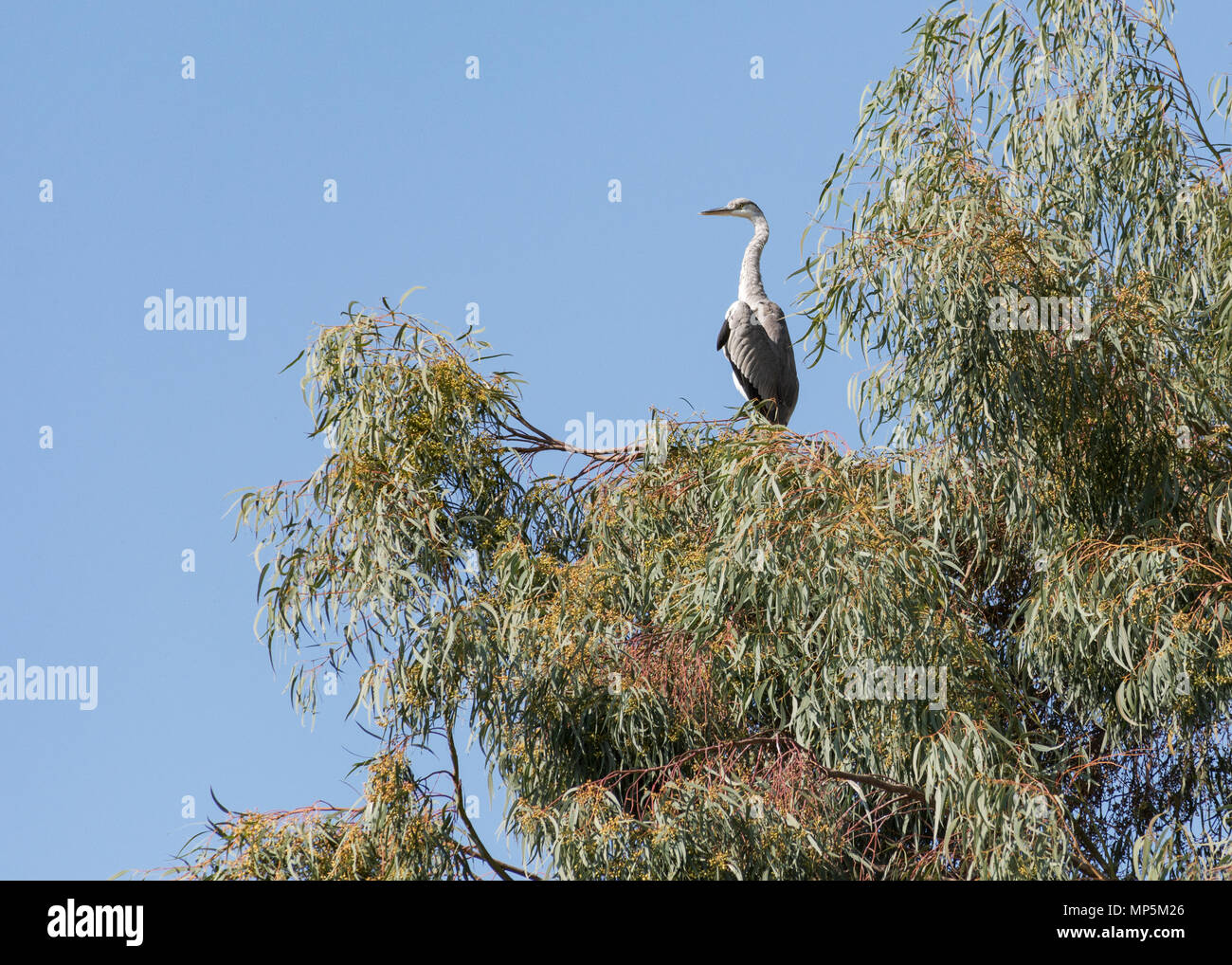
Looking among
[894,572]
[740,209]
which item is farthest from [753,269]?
[894,572]

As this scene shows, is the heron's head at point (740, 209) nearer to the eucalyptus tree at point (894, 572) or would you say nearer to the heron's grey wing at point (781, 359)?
the heron's grey wing at point (781, 359)

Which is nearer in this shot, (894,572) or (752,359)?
(894,572)

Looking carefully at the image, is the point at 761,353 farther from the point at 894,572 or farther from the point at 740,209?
the point at 894,572

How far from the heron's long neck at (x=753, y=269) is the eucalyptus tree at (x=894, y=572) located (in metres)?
2.15

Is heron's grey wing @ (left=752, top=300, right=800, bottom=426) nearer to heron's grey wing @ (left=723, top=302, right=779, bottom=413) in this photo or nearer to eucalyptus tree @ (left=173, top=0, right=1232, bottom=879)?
heron's grey wing @ (left=723, top=302, right=779, bottom=413)

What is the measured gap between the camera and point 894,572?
511cm

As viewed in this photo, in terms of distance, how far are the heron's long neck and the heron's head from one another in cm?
11

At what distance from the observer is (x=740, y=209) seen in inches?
351

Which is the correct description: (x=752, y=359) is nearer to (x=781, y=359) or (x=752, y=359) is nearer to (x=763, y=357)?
(x=763, y=357)

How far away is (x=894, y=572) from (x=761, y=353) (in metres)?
3.13

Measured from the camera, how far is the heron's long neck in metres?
8.48

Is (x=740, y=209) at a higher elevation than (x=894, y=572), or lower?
higher
